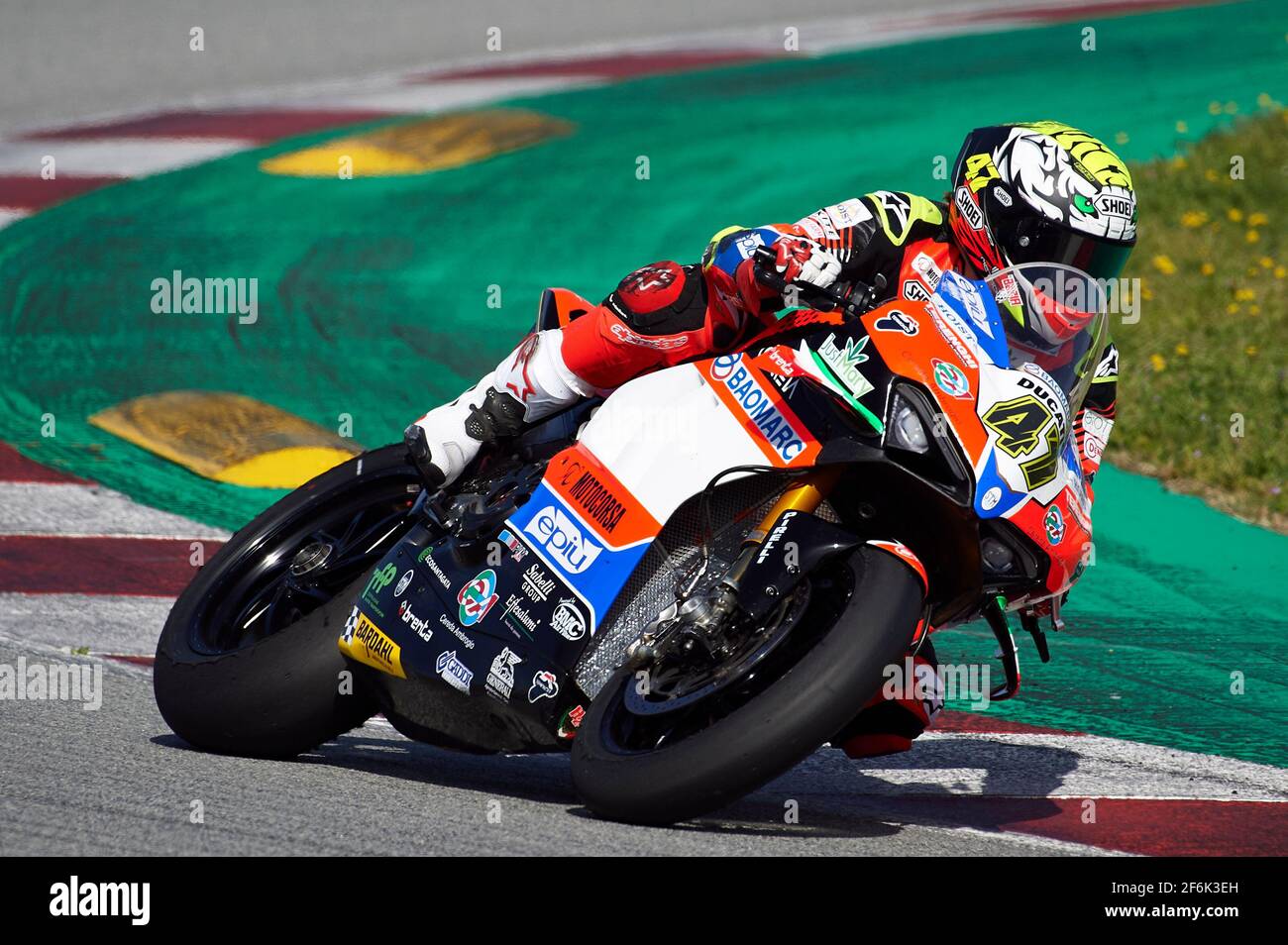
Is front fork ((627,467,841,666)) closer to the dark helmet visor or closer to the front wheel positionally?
the front wheel

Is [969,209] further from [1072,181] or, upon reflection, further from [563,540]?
[563,540]

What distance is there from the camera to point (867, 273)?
4.31m

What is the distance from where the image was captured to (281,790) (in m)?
4.04

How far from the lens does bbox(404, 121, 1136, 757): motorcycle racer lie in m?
4.04

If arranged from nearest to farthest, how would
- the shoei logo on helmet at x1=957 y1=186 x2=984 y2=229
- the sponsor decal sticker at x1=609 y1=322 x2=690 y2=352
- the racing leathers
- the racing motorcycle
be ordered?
the racing motorcycle < the racing leathers < the shoei logo on helmet at x1=957 y1=186 x2=984 y2=229 < the sponsor decal sticker at x1=609 y1=322 x2=690 y2=352

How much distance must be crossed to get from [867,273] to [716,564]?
85 cm

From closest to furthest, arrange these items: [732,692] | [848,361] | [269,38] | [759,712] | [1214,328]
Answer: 1. [759,712]
2. [732,692]
3. [848,361]
4. [1214,328]
5. [269,38]

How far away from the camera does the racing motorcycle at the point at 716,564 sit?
3.63 meters

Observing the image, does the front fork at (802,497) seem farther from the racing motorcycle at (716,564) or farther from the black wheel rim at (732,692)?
the black wheel rim at (732,692)

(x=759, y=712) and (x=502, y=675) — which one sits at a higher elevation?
(x=759, y=712)

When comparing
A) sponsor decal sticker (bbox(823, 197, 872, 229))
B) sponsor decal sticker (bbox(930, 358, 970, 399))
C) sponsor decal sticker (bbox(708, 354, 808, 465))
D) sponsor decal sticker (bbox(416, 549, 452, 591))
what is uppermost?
sponsor decal sticker (bbox(823, 197, 872, 229))

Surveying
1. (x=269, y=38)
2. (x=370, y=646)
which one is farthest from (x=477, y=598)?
(x=269, y=38)

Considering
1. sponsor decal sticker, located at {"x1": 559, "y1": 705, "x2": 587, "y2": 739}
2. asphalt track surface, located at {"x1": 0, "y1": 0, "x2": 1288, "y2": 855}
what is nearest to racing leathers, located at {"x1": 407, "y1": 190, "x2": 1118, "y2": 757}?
asphalt track surface, located at {"x1": 0, "y1": 0, "x2": 1288, "y2": 855}
